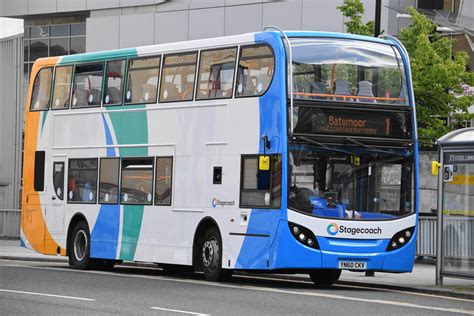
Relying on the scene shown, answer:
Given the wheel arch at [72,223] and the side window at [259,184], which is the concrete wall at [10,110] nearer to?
the wheel arch at [72,223]

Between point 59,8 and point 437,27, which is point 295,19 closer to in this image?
point 437,27

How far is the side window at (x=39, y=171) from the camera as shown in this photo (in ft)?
90.5

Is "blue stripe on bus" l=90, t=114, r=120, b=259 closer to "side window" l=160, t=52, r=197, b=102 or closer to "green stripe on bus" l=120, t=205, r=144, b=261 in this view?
"green stripe on bus" l=120, t=205, r=144, b=261

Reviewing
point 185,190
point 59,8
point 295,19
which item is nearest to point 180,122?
point 185,190

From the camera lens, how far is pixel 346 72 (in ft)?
68.6

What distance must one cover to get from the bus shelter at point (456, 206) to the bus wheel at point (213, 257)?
3.75 meters

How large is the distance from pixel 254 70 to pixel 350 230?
3140mm

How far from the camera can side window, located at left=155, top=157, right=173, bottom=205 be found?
23500 mm

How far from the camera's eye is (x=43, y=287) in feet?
64.3

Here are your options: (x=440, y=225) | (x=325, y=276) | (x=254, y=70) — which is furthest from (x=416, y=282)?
(x=254, y=70)

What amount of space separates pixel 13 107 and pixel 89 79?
31270 millimetres

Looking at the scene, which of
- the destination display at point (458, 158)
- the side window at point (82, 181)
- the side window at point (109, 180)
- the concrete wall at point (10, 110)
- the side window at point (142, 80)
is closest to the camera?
the destination display at point (458, 158)

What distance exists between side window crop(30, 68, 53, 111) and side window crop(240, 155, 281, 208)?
772 centimetres

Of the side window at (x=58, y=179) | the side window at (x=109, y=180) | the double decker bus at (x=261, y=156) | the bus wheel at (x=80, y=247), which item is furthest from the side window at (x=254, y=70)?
the side window at (x=58, y=179)
